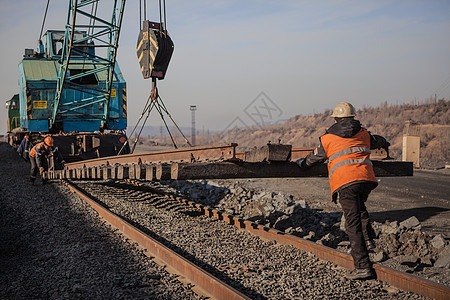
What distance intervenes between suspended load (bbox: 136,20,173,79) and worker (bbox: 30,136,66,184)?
523 cm

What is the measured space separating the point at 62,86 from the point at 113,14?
3133 mm

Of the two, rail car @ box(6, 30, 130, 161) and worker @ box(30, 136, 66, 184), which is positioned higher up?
rail car @ box(6, 30, 130, 161)

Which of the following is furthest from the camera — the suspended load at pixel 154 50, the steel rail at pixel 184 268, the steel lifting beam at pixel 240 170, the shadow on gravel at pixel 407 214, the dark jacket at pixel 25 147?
the dark jacket at pixel 25 147

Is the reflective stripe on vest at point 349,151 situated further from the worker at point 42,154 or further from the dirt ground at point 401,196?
the worker at point 42,154

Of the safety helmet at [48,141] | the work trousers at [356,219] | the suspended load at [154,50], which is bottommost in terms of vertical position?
the work trousers at [356,219]

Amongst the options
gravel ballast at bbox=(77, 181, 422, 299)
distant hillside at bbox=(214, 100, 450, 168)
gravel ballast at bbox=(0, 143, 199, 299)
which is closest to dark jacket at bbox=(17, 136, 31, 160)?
gravel ballast at bbox=(0, 143, 199, 299)

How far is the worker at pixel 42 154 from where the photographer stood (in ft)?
37.7

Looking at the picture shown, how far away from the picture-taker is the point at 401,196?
35.7 ft

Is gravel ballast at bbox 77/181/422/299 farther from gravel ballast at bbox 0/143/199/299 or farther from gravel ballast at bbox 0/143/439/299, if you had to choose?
gravel ballast at bbox 0/143/199/299

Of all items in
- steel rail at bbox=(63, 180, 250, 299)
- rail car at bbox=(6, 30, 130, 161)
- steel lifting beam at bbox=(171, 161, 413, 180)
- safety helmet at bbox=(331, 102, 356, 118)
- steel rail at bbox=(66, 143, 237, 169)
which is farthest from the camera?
rail car at bbox=(6, 30, 130, 161)

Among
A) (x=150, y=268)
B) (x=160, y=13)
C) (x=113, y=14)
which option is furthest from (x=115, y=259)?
(x=113, y=14)

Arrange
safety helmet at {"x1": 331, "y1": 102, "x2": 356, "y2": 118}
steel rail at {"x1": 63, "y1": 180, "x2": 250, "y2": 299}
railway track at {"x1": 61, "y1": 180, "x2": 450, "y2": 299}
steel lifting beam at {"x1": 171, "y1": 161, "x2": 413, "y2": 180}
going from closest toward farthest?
steel rail at {"x1": 63, "y1": 180, "x2": 250, "y2": 299}
railway track at {"x1": 61, "y1": 180, "x2": 450, "y2": 299}
safety helmet at {"x1": 331, "y1": 102, "x2": 356, "y2": 118}
steel lifting beam at {"x1": 171, "y1": 161, "x2": 413, "y2": 180}

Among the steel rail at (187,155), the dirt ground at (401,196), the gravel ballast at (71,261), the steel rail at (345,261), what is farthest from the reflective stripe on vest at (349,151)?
the dirt ground at (401,196)

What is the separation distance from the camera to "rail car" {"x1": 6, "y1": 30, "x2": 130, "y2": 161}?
41.3 feet
